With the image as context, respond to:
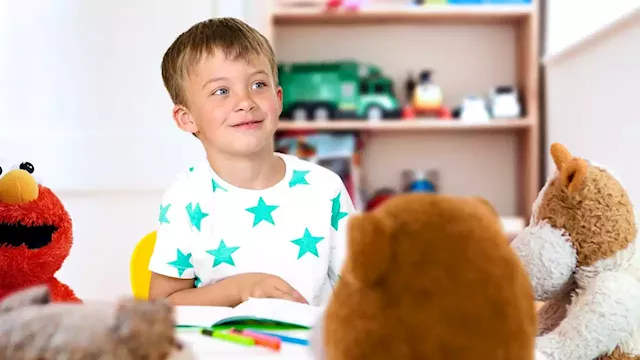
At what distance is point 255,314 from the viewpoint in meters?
0.64

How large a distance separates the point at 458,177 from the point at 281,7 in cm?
98

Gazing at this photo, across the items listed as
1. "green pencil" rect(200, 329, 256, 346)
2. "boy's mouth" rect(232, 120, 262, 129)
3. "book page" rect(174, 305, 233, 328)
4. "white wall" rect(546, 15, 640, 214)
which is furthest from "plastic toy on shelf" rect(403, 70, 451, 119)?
"green pencil" rect(200, 329, 256, 346)

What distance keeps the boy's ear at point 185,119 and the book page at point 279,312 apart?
0.42 metres

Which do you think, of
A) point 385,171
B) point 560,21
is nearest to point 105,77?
point 385,171

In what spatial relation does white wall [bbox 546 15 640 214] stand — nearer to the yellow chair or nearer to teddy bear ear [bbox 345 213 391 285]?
the yellow chair

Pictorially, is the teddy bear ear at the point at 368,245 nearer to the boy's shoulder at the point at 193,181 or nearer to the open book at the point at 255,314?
the open book at the point at 255,314

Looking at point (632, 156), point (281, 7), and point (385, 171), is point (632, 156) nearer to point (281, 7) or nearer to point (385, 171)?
point (385, 171)

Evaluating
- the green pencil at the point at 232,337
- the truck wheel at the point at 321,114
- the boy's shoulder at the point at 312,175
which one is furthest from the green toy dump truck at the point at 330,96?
the green pencil at the point at 232,337

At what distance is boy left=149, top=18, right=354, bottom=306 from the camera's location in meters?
1.00

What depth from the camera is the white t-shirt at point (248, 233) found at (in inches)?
39.7

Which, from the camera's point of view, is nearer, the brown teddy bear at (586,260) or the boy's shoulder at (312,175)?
the brown teddy bear at (586,260)

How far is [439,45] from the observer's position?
278 centimetres

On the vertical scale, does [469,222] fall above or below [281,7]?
below

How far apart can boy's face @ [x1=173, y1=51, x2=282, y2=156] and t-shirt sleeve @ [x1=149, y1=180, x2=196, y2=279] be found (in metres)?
0.12
